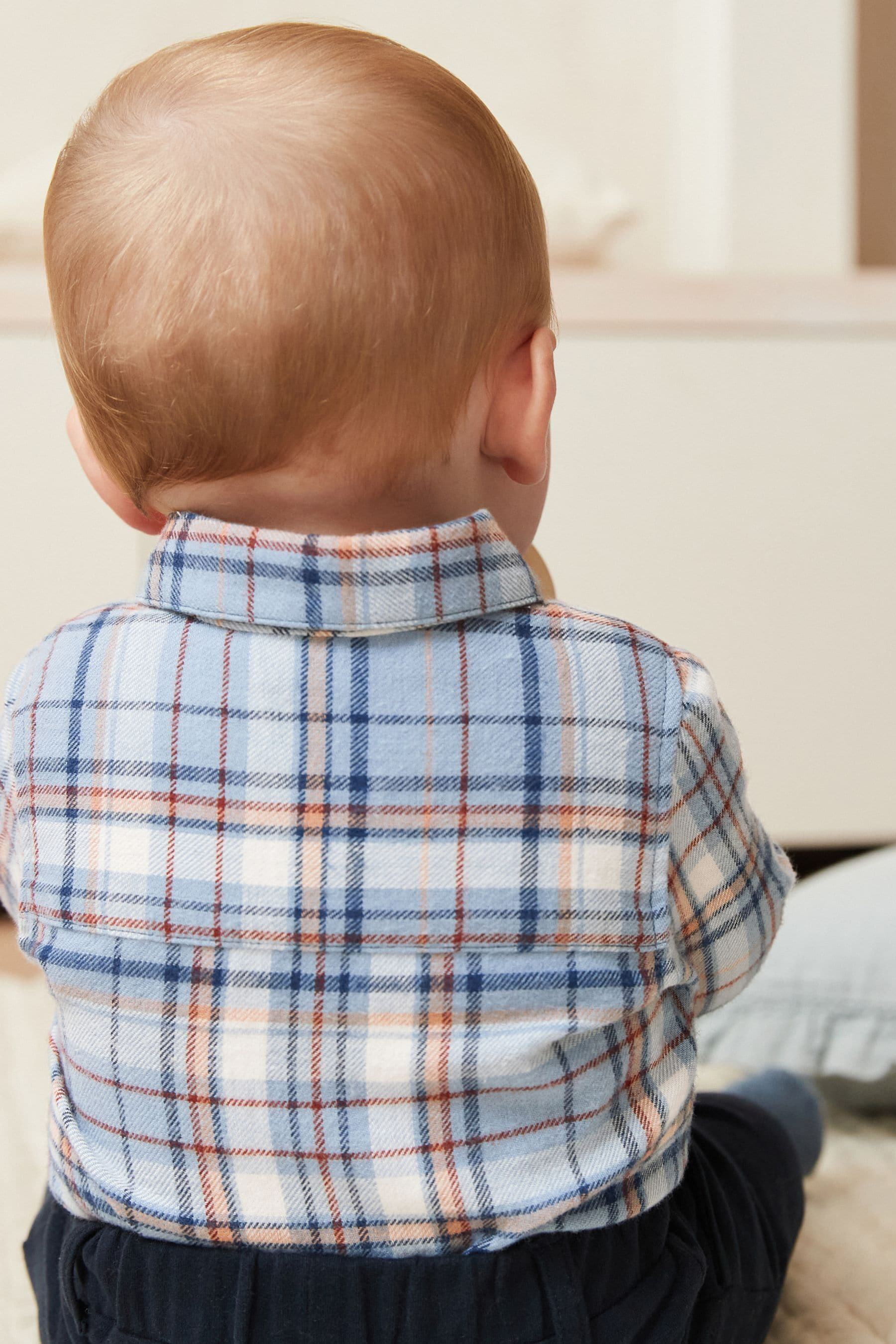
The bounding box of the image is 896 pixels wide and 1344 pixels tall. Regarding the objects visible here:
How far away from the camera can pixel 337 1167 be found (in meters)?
0.43

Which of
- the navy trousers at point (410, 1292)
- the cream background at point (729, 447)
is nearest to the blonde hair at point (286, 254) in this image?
the navy trousers at point (410, 1292)

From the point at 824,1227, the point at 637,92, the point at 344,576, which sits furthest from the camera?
the point at 637,92

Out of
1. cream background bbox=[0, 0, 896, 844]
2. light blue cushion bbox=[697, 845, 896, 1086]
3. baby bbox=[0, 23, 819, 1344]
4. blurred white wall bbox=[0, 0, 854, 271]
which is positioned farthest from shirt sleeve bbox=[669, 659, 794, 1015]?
blurred white wall bbox=[0, 0, 854, 271]

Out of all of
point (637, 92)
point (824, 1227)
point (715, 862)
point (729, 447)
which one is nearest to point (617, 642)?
point (715, 862)

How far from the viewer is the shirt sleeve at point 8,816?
1.56 ft

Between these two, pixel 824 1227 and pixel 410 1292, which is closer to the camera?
pixel 410 1292

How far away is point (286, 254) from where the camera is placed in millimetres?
417

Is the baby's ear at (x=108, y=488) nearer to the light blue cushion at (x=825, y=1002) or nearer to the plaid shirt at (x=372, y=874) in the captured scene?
the plaid shirt at (x=372, y=874)

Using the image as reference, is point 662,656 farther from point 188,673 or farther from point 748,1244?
point 748,1244

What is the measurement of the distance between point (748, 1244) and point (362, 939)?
0.25 meters

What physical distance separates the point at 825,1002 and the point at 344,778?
20.3 inches

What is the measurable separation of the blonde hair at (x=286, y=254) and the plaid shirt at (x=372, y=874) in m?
0.04

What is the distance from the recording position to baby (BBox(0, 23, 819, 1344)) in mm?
420

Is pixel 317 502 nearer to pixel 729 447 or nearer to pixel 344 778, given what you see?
pixel 344 778
